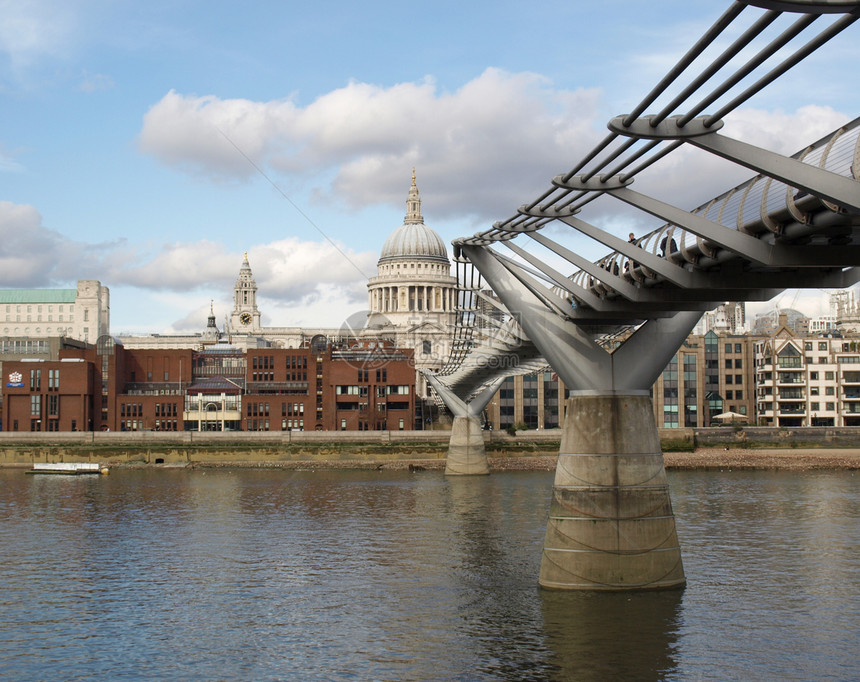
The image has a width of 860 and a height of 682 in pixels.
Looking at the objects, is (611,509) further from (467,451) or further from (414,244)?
(414,244)

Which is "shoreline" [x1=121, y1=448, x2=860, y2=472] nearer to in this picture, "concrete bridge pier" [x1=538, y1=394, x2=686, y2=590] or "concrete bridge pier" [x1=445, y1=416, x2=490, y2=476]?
"concrete bridge pier" [x1=445, y1=416, x2=490, y2=476]

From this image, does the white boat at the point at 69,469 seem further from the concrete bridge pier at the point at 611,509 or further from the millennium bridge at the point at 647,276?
the concrete bridge pier at the point at 611,509

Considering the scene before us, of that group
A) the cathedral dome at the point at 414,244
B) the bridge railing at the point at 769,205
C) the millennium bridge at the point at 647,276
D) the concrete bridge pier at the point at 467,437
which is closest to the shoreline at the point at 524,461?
the concrete bridge pier at the point at 467,437

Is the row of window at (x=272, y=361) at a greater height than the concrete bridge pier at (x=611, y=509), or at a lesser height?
greater

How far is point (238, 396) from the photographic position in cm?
10394

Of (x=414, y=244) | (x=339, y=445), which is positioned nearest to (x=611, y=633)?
(x=339, y=445)

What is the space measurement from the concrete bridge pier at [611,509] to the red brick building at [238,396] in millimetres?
70026

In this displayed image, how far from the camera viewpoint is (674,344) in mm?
27828

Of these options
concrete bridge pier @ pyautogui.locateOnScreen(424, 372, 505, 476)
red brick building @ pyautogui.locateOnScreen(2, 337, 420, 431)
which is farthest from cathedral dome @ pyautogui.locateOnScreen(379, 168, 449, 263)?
concrete bridge pier @ pyautogui.locateOnScreen(424, 372, 505, 476)

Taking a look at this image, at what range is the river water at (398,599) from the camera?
21.6 metres

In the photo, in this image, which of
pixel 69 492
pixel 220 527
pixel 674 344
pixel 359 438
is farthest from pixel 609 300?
pixel 359 438

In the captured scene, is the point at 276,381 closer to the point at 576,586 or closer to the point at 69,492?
the point at 69,492

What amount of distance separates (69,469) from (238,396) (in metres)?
27.0

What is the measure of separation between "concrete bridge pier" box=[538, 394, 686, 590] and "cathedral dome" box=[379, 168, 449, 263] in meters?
157
